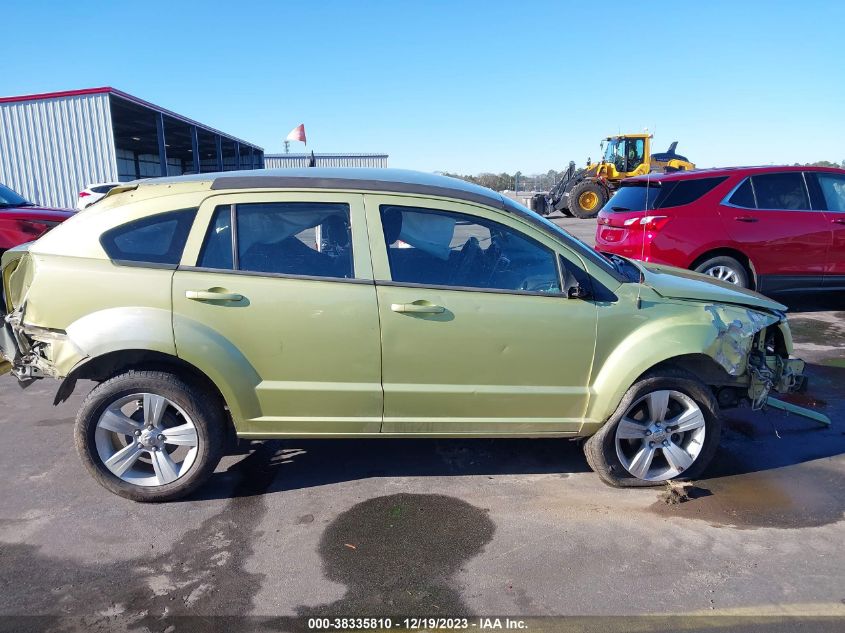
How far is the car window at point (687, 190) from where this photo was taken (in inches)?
280

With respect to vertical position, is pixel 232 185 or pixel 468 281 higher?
pixel 232 185

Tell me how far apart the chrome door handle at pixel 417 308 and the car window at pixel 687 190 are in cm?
499

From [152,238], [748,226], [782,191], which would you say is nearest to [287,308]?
[152,238]

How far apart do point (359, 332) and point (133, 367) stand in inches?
51.8

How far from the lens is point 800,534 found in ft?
10.3

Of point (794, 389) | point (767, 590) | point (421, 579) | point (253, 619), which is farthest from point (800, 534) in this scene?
point (253, 619)

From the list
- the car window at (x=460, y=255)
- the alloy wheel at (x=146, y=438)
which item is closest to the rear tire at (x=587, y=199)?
the car window at (x=460, y=255)

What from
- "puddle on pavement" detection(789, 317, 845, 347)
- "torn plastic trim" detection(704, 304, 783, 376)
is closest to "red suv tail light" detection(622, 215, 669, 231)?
"puddle on pavement" detection(789, 317, 845, 347)

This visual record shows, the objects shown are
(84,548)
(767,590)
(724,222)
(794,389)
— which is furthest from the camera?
(724,222)

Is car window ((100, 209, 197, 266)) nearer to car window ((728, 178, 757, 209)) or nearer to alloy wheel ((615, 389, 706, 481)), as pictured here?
alloy wheel ((615, 389, 706, 481))

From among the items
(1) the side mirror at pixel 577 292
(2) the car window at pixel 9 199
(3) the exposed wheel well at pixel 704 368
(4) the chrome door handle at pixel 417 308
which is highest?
(2) the car window at pixel 9 199

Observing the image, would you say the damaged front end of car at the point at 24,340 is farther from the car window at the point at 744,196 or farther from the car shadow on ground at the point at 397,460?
the car window at the point at 744,196

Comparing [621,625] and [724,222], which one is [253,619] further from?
[724,222]

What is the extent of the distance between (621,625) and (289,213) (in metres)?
2.63
